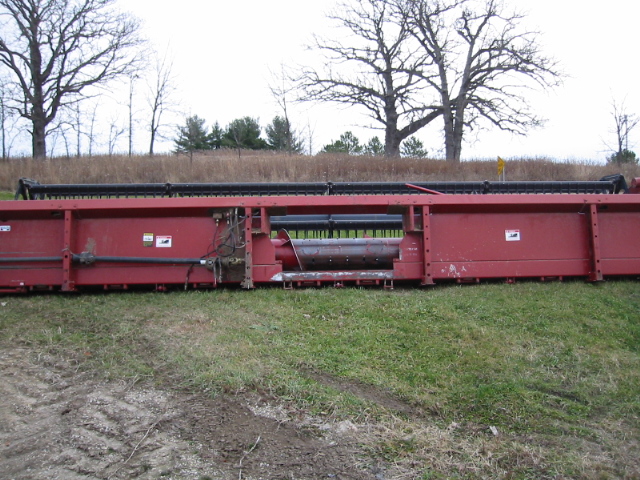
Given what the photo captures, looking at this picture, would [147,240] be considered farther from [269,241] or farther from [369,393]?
[369,393]

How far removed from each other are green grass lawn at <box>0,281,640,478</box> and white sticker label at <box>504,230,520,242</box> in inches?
22.5

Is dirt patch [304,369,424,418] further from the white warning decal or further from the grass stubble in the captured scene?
the white warning decal

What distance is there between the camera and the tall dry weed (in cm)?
1463

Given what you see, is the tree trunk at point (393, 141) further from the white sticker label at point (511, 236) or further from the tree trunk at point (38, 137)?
the white sticker label at point (511, 236)

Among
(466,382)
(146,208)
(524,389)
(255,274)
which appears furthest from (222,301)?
(524,389)

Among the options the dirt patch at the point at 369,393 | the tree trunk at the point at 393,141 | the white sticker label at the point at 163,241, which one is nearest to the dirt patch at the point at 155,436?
the dirt patch at the point at 369,393

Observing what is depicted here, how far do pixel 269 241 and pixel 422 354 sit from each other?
241 cm

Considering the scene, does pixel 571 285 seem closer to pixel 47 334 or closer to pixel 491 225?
pixel 491 225

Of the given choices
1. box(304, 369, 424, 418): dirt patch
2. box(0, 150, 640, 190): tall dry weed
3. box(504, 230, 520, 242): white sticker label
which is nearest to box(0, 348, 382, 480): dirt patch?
box(304, 369, 424, 418): dirt patch

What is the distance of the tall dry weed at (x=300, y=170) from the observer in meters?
14.6

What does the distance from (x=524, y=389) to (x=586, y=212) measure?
3426mm

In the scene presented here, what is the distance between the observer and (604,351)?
4.19m

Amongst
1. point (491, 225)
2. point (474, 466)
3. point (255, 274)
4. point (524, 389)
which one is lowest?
point (474, 466)

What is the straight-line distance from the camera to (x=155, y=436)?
3.00 metres
